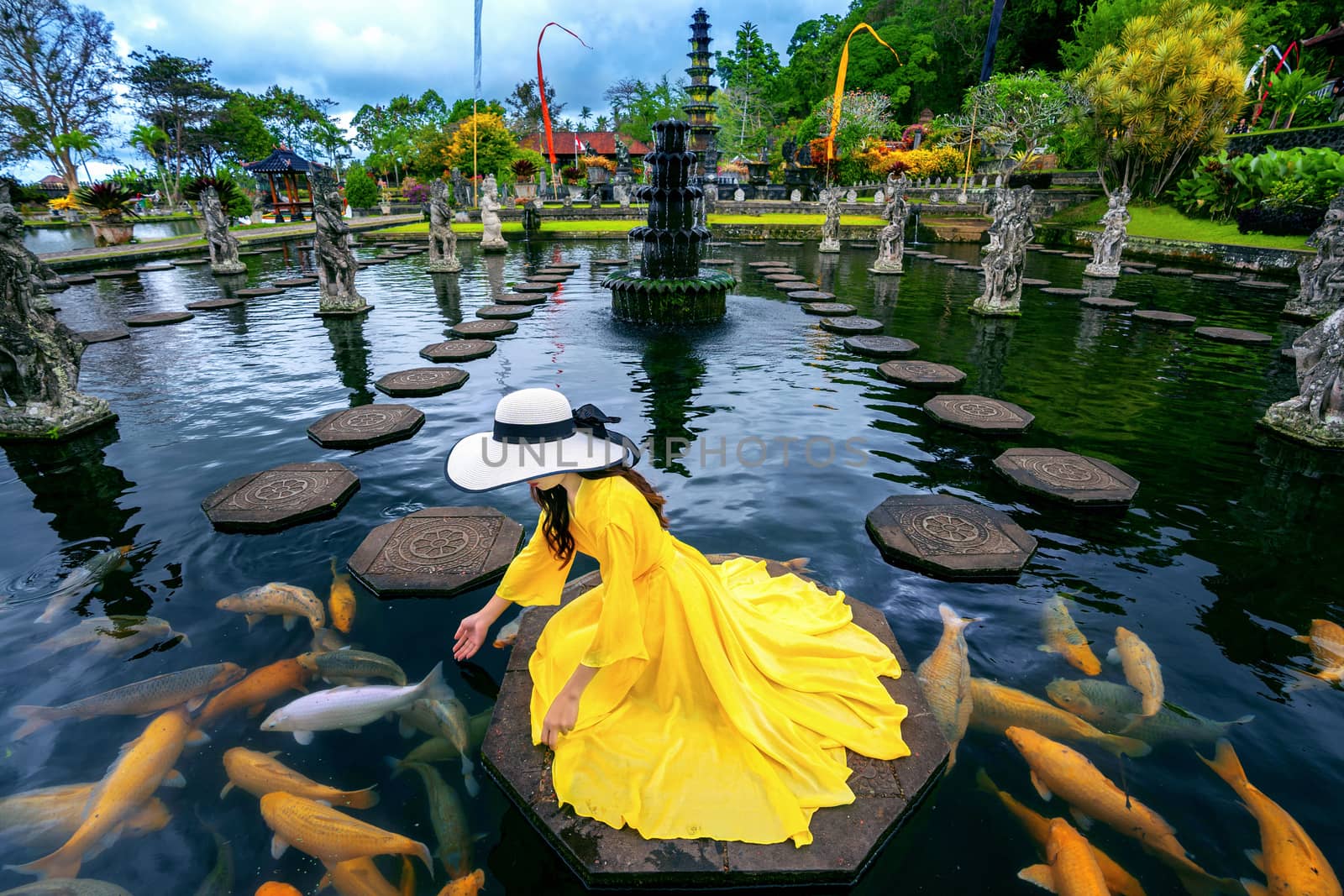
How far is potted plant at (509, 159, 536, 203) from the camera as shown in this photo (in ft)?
115

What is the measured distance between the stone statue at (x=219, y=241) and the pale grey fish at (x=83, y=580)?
16.7 metres

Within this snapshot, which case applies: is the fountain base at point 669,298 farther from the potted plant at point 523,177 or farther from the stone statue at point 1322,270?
the potted plant at point 523,177

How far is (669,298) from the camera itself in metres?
11.9

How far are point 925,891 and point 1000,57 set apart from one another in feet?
204

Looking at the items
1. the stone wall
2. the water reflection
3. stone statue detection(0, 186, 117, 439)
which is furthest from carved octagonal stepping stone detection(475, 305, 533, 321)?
the stone wall

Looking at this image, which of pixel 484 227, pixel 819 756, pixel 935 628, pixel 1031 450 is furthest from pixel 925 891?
pixel 484 227

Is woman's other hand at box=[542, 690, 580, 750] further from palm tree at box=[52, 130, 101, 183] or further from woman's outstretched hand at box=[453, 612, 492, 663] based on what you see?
palm tree at box=[52, 130, 101, 183]

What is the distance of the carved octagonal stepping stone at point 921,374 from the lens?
8305 millimetres

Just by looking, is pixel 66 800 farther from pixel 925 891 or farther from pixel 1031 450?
pixel 1031 450

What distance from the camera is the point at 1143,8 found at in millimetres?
32688

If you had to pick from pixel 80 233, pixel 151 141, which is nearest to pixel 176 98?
pixel 151 141

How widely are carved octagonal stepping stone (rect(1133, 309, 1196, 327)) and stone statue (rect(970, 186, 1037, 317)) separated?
2276 millimetres

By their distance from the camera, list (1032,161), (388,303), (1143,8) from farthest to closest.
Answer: (1032,161) < (1143,8) < (388,303)

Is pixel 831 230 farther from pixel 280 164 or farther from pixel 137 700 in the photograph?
pixel 280 164
